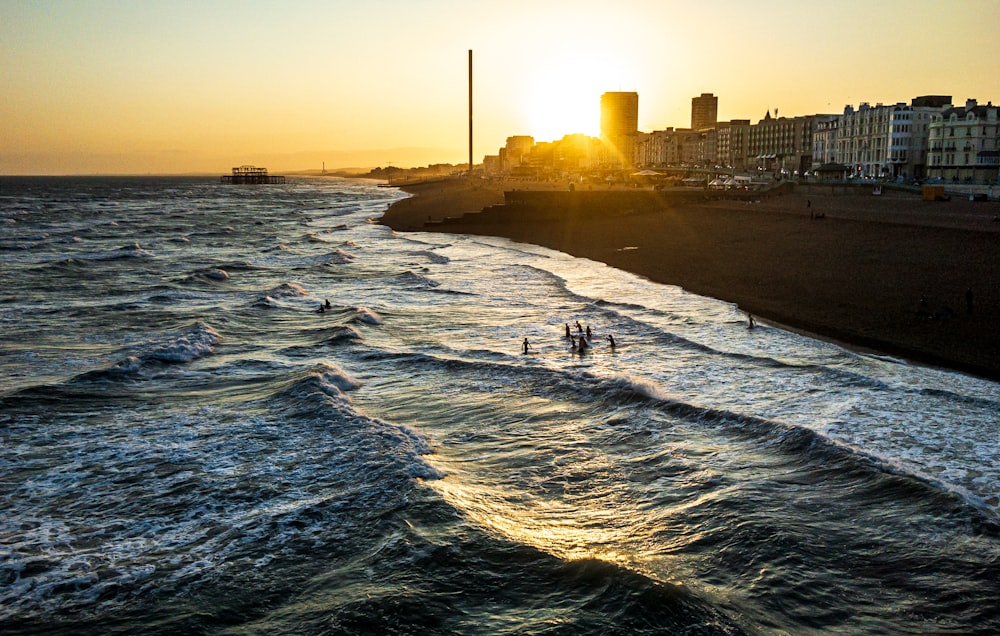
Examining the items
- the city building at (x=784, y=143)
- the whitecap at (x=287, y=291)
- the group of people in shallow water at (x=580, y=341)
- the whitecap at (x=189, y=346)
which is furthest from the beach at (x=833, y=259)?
the city building at (x=784, y=143)

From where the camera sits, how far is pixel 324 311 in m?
23.8

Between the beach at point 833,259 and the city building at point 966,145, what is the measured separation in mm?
38960

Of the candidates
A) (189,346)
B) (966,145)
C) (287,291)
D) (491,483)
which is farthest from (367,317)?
(966,145)

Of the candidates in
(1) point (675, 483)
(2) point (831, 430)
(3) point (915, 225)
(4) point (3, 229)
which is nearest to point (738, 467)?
(1) point (675, 483)

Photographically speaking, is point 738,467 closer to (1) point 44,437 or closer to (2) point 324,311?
(1) point 44,437

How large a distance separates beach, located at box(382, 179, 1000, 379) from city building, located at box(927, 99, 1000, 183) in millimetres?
38960

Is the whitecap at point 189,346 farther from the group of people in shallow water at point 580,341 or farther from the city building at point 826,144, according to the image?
the city building at point 826,144

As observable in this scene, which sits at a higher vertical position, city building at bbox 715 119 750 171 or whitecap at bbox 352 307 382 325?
city building at bbox 715 119 750 171

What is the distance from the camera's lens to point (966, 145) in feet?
315

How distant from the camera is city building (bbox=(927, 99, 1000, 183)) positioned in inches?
3622

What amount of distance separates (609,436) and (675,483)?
2.01 m

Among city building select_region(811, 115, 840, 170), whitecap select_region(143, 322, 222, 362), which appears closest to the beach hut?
city building select_region(811, 115, 840, 170)

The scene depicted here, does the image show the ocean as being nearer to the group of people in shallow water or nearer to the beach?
the group of people in shallow water

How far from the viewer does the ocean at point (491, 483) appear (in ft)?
24.3
